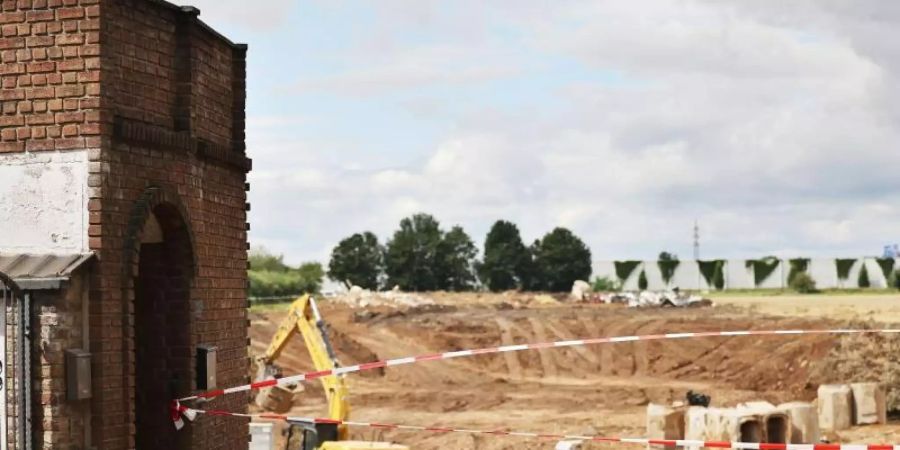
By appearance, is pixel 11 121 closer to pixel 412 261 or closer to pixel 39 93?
pixel 39 93

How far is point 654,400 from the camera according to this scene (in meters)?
32.2

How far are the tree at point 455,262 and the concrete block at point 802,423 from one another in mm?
55978

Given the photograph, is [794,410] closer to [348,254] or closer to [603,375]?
[603,375]

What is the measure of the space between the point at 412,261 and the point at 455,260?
2.83 meters

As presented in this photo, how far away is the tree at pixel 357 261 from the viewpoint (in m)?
76.6

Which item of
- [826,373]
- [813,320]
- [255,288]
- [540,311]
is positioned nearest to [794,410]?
[826,373]

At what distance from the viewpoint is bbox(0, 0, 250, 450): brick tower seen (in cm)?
880

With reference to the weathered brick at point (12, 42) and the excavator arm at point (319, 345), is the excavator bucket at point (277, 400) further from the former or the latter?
the weathered brick at point (12, 42)

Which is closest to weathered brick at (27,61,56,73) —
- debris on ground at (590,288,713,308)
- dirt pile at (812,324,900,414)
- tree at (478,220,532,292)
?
dirt pile at (812,324,900,414)

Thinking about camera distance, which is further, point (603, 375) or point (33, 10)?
point (603, 375)

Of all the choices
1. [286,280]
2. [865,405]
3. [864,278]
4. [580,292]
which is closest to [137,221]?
[865,405]

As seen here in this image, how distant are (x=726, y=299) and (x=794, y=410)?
49.7 meters

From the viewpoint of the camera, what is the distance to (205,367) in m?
10.4

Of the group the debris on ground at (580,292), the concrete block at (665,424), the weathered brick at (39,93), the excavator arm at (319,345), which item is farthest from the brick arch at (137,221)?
the debris on ground at (580,292)
